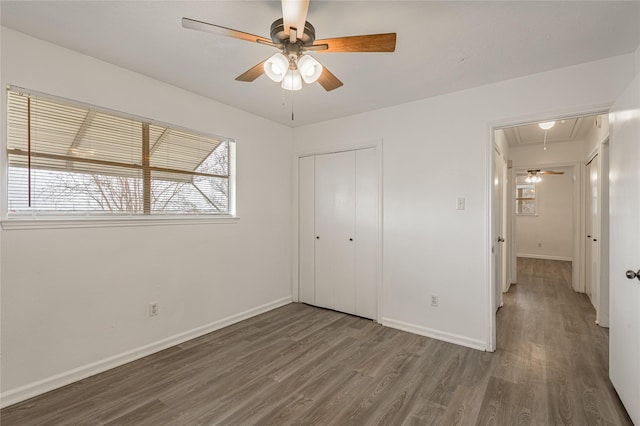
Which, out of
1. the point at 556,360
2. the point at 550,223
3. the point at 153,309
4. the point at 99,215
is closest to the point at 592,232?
the point at 556,360

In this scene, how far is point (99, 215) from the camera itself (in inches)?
95.8

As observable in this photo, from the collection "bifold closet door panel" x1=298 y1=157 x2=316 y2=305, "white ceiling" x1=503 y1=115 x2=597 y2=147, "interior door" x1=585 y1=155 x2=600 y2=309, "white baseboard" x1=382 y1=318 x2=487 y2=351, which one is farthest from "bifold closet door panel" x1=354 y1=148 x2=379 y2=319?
"interior door" x1=585 y1=155 x2=600 y2=309

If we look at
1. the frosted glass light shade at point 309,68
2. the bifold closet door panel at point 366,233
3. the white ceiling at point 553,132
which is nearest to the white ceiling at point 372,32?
the frosted glass light shade at point 309,68

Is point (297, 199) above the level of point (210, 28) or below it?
below

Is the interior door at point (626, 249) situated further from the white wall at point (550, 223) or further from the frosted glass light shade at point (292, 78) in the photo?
the white wall at point (550, 223)

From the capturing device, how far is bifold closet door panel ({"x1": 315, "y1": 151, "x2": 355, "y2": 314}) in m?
3.74

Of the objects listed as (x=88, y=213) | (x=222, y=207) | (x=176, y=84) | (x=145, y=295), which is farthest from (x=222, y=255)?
(x=176, y=84)

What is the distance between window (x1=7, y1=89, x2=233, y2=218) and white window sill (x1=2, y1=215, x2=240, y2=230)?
3.0 inches

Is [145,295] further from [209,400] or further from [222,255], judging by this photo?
[209,400]

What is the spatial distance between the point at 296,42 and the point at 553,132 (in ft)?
16.6

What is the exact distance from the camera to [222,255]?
3309mm

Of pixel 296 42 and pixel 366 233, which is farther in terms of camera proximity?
pixel 366 233

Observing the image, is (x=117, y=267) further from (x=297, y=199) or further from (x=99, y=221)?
(x=297, y=199)

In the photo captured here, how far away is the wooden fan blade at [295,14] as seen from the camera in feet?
4.47
